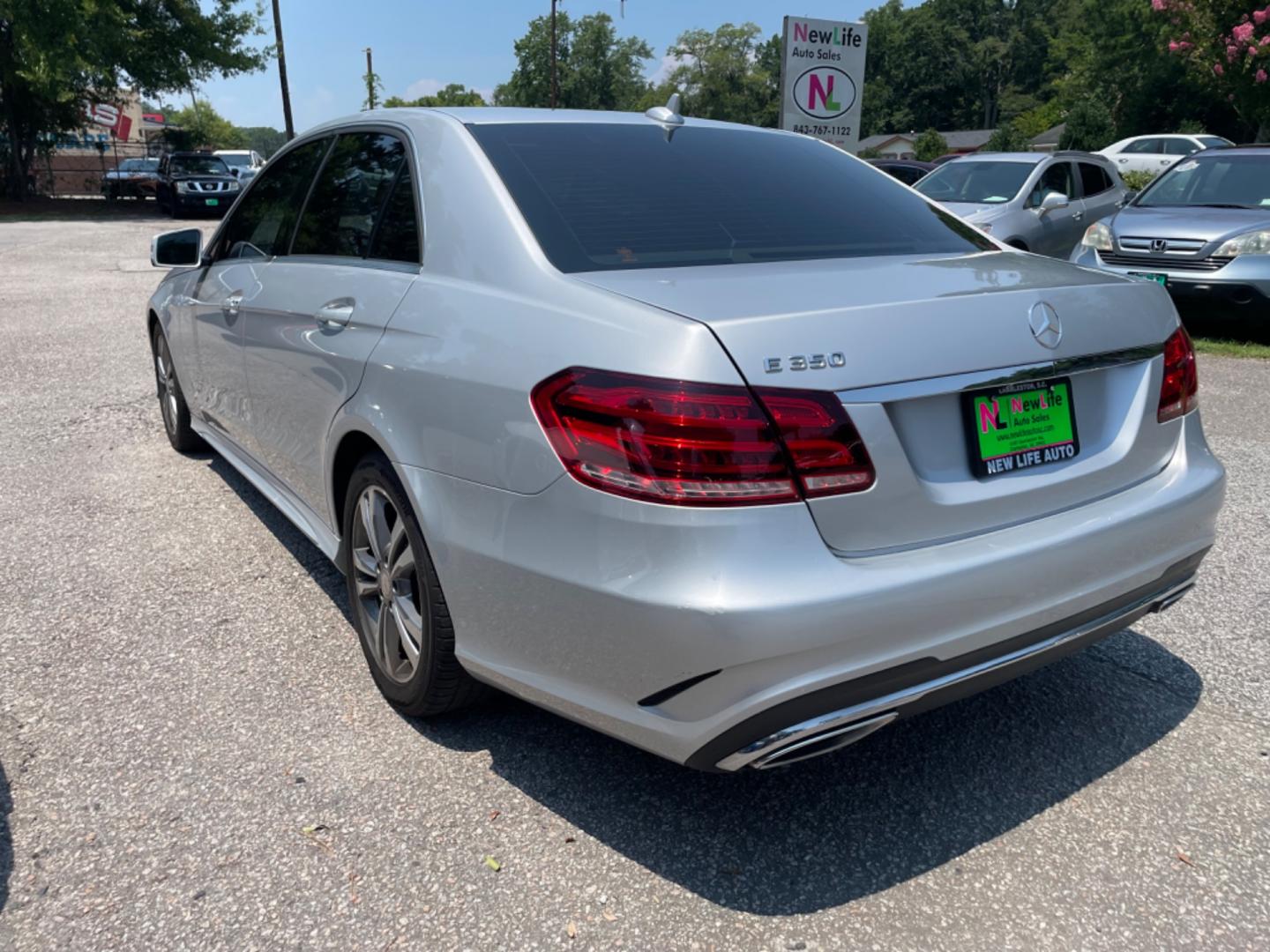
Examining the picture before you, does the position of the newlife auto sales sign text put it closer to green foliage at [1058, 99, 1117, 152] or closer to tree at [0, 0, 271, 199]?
tree at [0, 0, 271, 199]

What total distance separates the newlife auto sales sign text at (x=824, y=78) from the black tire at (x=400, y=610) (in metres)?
10.6

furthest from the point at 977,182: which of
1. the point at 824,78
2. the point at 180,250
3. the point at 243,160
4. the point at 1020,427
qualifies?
the point at 243,160

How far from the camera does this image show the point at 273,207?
13.3 feet

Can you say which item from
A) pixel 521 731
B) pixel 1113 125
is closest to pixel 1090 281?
pixel 521 731

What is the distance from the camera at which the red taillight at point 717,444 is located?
78.5 inches

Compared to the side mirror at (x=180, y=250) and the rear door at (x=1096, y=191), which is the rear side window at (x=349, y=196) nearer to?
the side mirror at (x=180, y=250)

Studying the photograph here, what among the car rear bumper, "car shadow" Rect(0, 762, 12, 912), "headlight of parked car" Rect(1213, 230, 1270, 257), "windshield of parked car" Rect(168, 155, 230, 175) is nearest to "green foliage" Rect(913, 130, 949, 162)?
"windshield of parked car" Rect(168, 155, 230, 175)

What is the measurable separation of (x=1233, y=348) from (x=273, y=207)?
7.95 metres

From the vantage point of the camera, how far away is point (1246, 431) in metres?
6.18

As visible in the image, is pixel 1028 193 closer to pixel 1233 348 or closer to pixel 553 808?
pixel 1233 348

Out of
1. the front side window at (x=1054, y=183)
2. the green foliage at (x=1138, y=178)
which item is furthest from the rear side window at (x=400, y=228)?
the green foliage at (x=1138, y=178)

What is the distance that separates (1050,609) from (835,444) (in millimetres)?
694

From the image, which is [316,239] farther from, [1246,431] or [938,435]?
[1246,431]

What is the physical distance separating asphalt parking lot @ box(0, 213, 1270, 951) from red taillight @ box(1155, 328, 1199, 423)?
92cm
